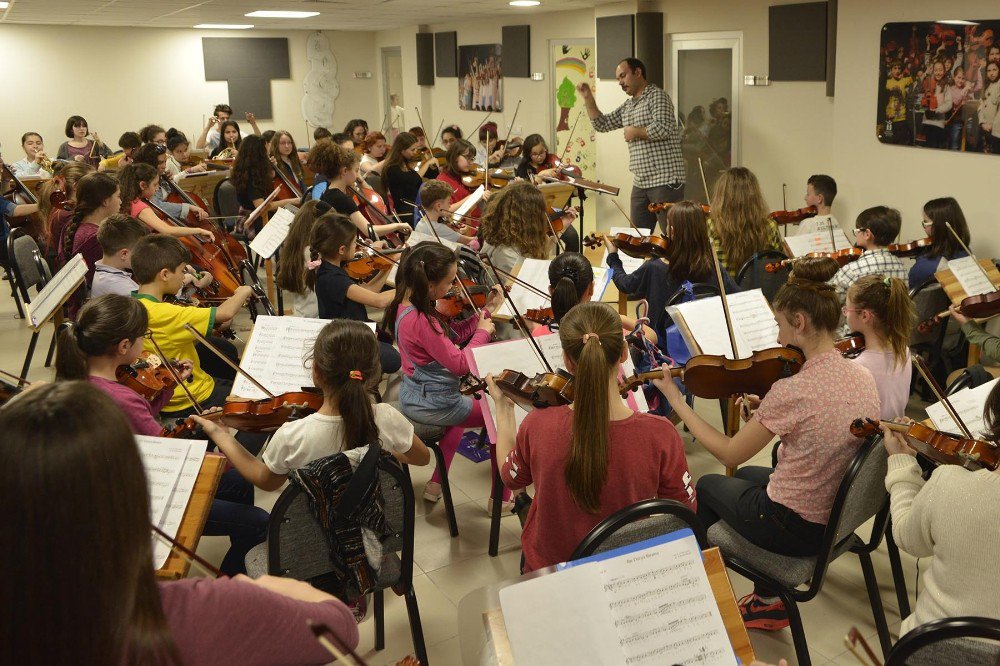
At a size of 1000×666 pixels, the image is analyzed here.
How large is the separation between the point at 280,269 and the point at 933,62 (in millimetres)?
3799

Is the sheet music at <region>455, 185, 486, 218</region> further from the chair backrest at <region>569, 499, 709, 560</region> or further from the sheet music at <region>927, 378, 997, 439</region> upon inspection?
the chair backrest at <region>569, 499, 709, 560</region>

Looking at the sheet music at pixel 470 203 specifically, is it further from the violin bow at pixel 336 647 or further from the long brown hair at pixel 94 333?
the violin bow at pixel 336 647

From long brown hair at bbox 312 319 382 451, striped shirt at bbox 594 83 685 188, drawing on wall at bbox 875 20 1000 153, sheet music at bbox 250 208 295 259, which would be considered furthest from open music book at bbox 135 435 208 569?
striped shirt at bbox 594 83 685 188

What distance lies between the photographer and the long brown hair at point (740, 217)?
4406 mm

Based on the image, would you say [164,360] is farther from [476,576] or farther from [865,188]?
[865,188]

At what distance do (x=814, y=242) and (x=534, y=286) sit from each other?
5.65ft

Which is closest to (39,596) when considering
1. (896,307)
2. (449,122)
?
(896,307)

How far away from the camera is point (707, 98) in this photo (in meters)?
7.35

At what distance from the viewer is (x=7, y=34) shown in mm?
10664

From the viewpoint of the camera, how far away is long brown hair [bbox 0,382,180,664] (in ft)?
2.88

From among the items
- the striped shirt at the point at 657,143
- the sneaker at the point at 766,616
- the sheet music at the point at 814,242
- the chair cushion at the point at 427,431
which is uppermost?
the striped shirt at the point at 657,143

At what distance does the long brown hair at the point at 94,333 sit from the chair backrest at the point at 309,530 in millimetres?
814

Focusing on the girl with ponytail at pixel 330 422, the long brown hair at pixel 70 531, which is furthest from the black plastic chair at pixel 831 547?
the long brown hair at pixel 70 531

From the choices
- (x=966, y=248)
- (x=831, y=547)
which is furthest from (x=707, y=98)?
(x=831, y=547)
